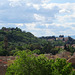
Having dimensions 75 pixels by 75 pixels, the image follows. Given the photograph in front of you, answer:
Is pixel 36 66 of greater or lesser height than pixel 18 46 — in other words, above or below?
above

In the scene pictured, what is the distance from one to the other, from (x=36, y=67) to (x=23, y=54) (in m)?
1.60

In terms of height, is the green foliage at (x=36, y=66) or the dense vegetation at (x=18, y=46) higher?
the green foliage at (x=36, y=66)

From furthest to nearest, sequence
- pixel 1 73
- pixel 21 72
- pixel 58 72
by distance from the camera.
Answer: pixel 1 73, pixel 21 72, pixel 58 72

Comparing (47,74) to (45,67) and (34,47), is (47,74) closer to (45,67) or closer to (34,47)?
(45,67)

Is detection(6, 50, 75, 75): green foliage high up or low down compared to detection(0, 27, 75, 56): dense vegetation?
up

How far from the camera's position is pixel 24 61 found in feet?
56.6

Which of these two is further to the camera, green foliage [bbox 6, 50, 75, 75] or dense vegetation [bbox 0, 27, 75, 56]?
dense vegetation [bbox 0, 27, 75, 56]

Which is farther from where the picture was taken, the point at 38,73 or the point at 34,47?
the point at 34,47

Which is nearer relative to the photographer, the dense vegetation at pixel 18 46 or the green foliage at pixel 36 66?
the green foliage at pixel 36 66

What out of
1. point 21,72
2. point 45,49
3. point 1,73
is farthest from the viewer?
point 45,49

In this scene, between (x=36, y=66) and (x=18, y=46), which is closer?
(x=36, y=66)

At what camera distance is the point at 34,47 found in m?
83.5

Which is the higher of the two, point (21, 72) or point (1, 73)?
Result: point (21, 72)

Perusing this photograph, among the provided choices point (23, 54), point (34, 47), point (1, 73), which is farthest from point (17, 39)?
point (23, 54)
